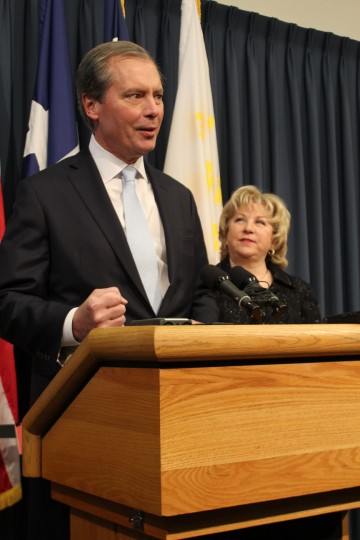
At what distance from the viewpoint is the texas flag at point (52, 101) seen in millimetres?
3455

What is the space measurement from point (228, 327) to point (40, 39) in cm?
264

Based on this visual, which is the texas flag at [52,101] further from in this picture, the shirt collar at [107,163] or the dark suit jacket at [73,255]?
the dark suit jacket at [73,255]

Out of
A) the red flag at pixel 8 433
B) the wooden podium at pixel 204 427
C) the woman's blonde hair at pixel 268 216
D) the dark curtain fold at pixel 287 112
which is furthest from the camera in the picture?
the dark curtain fold at pixel 287 112

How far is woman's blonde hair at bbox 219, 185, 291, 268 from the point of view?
11.7 feet

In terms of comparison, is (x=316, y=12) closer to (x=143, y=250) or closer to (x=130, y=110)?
(x=130, y=110)

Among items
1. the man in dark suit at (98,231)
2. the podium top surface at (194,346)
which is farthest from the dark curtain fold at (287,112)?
the podium top surface at (194,346)

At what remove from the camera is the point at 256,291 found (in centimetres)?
165

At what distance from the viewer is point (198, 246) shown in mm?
2533

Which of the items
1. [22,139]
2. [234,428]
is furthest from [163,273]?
[22,139]

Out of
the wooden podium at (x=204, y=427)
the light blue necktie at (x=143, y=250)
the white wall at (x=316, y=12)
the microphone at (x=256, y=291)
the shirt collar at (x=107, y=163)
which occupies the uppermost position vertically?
the white wall at (x=316, y=12)

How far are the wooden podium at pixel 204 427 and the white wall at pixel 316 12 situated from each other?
3.50m

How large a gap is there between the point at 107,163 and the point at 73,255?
39cm

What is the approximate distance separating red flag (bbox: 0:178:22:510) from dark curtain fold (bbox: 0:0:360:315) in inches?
47.8

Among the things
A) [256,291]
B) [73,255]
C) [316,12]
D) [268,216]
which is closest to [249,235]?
[268,216]
